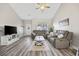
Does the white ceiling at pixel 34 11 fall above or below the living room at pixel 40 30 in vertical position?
above

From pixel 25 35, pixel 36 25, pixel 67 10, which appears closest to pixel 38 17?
pixel 36 25

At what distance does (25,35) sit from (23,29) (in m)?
0.77

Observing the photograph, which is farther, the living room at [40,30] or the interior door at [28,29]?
the interior door at [28,29]

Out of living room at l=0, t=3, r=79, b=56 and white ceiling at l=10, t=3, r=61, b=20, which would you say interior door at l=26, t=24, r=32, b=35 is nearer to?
living room at l=0, t=3, r=79, b=56

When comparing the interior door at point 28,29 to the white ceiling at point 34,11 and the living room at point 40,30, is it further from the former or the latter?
the white ceiling at point 34,11

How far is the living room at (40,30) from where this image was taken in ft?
15.0

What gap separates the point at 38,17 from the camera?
8891 millimetres

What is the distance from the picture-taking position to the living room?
4.56 meters

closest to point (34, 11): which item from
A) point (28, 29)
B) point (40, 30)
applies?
point (40, 30)

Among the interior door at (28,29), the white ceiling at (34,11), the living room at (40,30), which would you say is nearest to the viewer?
the living room at (40,30)

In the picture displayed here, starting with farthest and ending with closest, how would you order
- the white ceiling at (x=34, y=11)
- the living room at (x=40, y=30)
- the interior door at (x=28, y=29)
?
the interior door at (x=28, y=29) < the white ceiling at (x=34, y=11) < the living room at (x=40, y=30)

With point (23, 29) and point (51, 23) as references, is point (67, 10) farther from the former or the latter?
point (23, 29)

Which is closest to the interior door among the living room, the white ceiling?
the living room

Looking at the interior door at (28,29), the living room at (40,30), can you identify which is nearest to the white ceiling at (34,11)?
the living room at (40,30)
